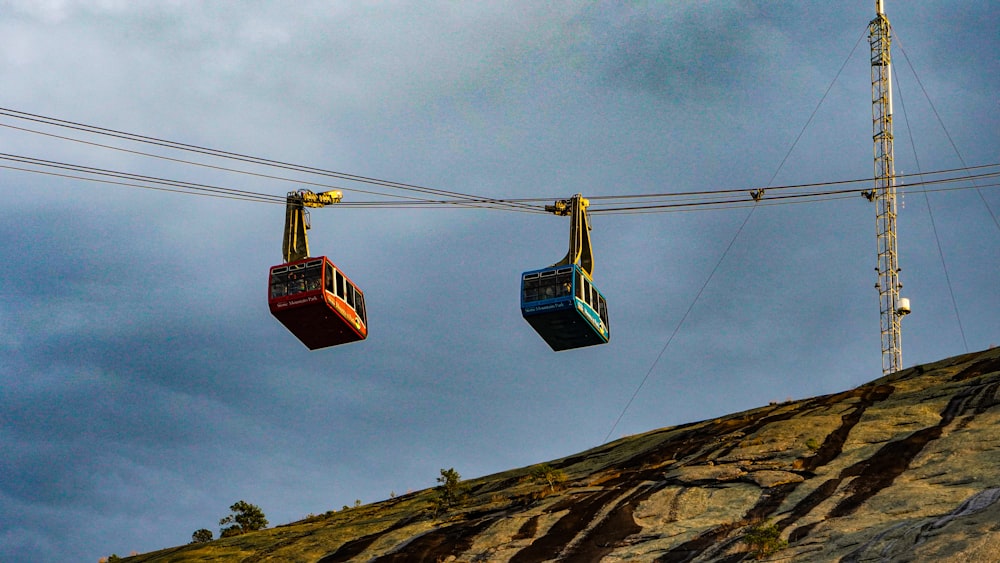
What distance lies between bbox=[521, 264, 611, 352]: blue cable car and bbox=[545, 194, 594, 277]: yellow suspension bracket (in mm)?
2359

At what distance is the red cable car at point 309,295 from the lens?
2527 inches

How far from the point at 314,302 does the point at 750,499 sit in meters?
23.1

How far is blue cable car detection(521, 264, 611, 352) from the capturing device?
2606 inches

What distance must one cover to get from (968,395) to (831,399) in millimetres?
10060

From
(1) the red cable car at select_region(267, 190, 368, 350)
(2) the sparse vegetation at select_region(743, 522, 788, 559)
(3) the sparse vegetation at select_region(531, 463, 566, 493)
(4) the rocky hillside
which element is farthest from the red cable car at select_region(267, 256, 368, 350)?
(2) the sparse vegetation at select_region(743, 522, 788, 559)

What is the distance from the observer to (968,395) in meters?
65.1

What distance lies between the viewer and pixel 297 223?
6925 centimetres

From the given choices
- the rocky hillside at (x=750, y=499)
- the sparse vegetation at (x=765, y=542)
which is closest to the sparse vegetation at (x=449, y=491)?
the rocky hillside at (x=750, y=499)

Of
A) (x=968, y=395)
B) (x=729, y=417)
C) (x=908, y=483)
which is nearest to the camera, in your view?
(x=908, y=483)

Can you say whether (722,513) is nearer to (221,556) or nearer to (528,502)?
(528,502)

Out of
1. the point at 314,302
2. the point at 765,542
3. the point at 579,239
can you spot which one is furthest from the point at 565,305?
the point at 765,542

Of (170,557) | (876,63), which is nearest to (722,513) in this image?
(170,557)

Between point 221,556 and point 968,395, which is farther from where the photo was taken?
point 221,556

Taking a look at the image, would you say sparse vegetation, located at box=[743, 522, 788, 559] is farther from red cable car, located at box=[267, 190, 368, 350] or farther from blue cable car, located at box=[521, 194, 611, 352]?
red cable car, located at box=[267, 190, 368, 350]
